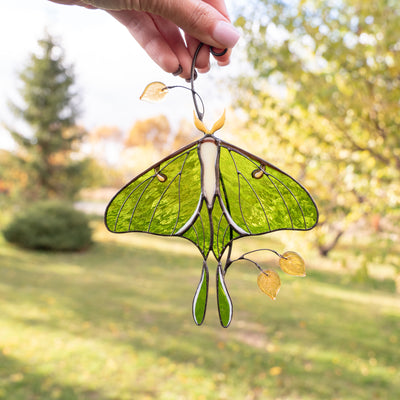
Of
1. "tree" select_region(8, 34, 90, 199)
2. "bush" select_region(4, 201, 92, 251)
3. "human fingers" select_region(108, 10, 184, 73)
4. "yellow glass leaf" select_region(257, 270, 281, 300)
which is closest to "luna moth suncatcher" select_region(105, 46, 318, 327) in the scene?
"yellow glass leaf" select_region(257, 270, 281, 300)

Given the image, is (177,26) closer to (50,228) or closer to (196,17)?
(196,17)

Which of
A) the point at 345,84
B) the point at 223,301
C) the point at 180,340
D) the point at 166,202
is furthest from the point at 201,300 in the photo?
the point at 180,340

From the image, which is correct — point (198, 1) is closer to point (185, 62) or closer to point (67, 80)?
point (185, 62)

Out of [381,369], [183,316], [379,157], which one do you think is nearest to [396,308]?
[381,369]

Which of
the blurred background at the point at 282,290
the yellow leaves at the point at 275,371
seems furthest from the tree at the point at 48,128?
the yellow leaves at the point at 275,371

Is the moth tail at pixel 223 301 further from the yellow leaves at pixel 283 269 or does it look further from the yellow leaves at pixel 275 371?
the yellow leaves at pixel 275 371

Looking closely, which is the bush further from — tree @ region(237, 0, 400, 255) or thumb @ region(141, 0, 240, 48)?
thumb @ region(141, 0, 240, 48)
